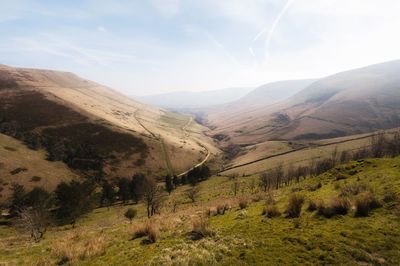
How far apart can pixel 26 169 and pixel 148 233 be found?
120857 mm

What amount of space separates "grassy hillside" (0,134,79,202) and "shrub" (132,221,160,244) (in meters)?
94.4

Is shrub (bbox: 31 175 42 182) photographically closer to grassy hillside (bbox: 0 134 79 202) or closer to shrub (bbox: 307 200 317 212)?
grassy hillside (bbox: 0 134 79 202)

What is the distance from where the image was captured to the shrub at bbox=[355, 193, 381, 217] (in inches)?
591

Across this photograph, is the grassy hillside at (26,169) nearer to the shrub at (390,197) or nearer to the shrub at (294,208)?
the shrub at (294,208)

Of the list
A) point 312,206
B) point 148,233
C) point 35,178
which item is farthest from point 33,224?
point 35,178

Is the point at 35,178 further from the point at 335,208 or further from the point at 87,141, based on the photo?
the point at 335,208

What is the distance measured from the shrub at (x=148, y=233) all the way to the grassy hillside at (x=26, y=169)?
310ft

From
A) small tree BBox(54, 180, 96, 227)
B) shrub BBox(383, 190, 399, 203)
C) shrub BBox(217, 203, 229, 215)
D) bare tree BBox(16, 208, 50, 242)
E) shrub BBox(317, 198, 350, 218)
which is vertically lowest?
small tree BBox(54, 180, 96, 227)

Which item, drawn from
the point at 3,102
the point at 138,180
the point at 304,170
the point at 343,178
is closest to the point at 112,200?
the point at 138,180

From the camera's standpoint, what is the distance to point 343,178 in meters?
25.7

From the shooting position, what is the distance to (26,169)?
11550 centimetres

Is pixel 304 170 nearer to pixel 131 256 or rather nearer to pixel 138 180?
pixel 138 180

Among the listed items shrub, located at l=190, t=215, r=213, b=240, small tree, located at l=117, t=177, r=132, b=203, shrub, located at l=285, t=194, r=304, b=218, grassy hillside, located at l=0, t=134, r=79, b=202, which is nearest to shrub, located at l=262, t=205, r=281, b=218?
shrub, located at l=285, t=194, r=304, b=218

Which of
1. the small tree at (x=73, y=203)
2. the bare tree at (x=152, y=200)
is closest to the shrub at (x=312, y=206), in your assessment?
the bare tree at (x=152, y=200)
